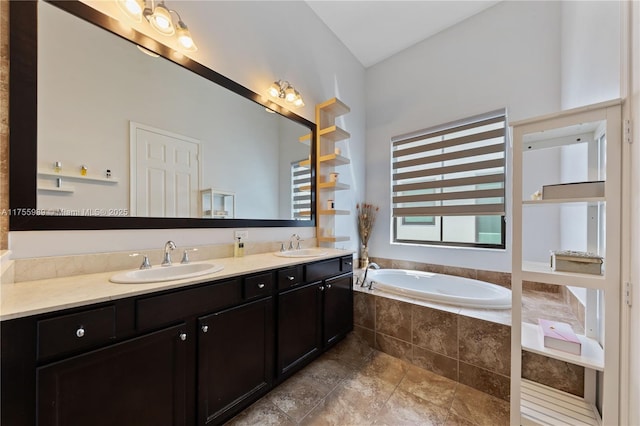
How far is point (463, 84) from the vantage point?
2.69 metres

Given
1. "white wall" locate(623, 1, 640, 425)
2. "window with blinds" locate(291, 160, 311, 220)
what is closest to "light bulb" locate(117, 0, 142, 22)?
"window with blinds" locate(291, 160, 311, 220)

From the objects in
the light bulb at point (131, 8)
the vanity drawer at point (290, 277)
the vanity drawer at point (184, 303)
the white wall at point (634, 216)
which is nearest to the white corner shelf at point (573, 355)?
the white wall at point (634, 216)

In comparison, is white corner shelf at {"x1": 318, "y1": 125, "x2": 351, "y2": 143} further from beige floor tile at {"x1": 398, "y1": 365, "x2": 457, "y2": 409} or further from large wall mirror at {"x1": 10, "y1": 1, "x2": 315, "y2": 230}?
beige floor tile at {"x1": 398, "y1": 365, "x2": 457, "y2": 409}

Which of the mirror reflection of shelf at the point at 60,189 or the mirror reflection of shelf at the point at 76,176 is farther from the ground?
the mirror reflection of shelf at the point at 76,176

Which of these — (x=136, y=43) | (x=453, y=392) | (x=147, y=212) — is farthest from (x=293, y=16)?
(x=453, y=392)

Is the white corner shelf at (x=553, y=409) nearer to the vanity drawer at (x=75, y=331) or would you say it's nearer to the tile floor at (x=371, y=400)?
the tile floor at (x=371, y=400)

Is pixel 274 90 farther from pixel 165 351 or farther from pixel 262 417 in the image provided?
pixel 262 417

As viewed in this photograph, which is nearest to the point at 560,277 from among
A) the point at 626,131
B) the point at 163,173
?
the point at 626,131

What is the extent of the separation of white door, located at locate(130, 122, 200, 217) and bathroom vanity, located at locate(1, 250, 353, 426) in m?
0.49

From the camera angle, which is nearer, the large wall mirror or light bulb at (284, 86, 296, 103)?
the large wall mirror

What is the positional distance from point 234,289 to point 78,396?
650 millimetres

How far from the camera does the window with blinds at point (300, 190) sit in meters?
2.38

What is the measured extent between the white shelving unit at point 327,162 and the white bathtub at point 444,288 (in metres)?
0.72

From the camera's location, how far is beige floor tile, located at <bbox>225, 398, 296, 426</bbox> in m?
1.33
